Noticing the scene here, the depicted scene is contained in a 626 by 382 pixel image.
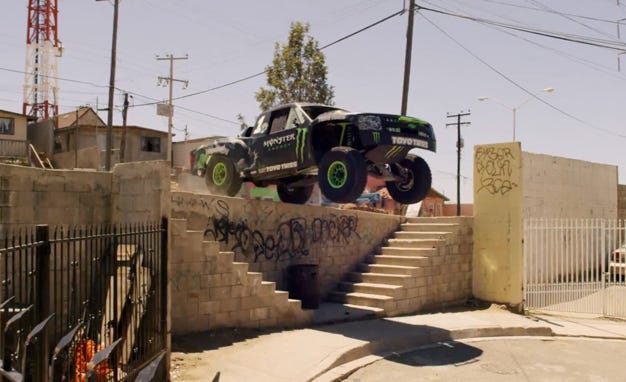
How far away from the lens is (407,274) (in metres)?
12.9

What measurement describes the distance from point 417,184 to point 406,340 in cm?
308

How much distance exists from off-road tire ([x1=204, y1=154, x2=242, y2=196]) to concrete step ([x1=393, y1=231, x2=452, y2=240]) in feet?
15.4

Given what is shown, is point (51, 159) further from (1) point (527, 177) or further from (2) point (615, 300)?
(2) point (615, 300)

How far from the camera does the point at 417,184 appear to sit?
450 inches

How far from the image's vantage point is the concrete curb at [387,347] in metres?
7.98

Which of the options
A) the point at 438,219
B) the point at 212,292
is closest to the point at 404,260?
the point at 438,219

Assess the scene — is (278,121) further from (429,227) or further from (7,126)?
(7,126)

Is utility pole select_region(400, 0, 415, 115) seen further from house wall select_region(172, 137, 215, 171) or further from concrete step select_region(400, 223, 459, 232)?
house wall select_region(172, 137, 215, 171)

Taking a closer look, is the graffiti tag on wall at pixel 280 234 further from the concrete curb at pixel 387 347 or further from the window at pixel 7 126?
the window at pixel 7 126

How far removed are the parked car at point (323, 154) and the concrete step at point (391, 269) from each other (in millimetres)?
2118

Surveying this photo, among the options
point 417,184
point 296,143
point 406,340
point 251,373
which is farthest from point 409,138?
point 251,373

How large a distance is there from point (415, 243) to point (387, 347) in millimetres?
4920

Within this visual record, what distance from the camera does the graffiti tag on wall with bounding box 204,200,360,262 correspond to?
11.1 metres

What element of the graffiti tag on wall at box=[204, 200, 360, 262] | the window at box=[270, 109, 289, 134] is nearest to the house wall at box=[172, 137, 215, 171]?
the graffiti tag on wall at box=[204, 200, 360, 262]
